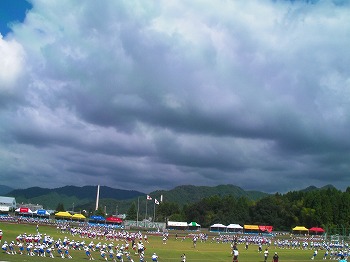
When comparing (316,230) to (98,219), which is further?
(98,219)

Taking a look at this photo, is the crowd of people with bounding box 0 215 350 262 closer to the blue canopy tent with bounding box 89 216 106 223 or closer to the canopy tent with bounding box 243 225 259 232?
the canopy tent with bounding box 243 225 259 232

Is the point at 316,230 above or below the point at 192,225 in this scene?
below

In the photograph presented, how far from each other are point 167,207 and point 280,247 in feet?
306

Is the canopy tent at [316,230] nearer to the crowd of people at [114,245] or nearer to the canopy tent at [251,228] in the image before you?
the canopy tent at [251,228]

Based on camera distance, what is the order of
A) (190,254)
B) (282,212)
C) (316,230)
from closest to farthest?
(190,254) < (316,230) < (282,212)

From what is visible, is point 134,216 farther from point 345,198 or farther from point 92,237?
point 92,237

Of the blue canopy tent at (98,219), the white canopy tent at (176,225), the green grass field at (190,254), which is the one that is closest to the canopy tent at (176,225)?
the white canopy tent at (176,225)

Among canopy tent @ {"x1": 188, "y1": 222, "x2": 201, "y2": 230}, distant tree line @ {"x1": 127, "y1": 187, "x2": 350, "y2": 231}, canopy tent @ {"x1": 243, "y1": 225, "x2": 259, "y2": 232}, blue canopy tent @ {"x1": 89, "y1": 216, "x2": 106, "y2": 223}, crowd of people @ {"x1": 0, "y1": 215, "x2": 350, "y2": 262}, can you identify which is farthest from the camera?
distant tree line @ {"x1": 127, "y1": 187, "x2": 350, "y2": 231}

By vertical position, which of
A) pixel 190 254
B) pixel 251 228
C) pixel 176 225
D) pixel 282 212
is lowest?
pixel 190 254

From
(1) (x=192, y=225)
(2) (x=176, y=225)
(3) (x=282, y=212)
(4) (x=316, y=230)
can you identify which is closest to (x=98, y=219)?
(2) (x=176, y=225)

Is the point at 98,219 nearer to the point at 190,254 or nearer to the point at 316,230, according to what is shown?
the point at 316,230

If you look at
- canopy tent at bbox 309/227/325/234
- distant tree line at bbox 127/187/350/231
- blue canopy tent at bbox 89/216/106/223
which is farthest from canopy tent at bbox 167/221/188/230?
canopy tent at bbox 309/227/325/234

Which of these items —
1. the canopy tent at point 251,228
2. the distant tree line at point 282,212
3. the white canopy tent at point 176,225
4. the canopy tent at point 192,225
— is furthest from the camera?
the distant tree line at point 282,212

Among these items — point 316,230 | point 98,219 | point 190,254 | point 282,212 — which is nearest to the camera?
point 190,254
